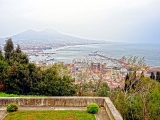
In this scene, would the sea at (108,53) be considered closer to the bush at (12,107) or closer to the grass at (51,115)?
the grass at (51,115)

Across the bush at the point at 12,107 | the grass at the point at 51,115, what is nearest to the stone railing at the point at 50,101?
the bush at the point at 12,107

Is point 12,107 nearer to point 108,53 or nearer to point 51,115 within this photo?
point 51,115

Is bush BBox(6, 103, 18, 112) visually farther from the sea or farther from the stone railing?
the sea

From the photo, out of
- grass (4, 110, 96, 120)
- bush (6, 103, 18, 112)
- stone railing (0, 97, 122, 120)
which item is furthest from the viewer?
stone railing (0, 97, 122, 120)

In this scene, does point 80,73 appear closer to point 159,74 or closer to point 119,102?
point 119,102

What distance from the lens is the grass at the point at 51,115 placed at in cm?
622

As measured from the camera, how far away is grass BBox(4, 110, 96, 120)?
20.4 ft

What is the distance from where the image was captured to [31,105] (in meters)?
7.35

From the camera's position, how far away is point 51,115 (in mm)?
6414

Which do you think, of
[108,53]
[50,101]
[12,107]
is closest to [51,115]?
[50,101]

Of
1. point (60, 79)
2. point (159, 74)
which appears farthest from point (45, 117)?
point (159, 74)

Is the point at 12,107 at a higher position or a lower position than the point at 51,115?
higher

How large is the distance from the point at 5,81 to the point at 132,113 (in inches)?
391

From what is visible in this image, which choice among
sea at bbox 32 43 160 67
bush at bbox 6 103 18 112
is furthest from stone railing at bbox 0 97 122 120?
sea at bbox 32 43 160 67
